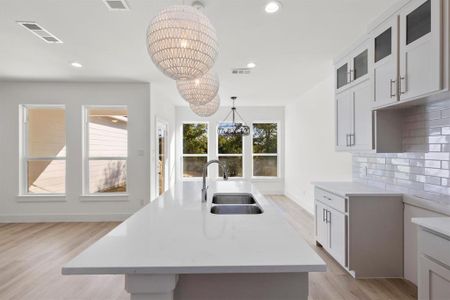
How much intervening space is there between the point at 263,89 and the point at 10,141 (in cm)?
515

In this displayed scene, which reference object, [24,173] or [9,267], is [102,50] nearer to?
[9,267]

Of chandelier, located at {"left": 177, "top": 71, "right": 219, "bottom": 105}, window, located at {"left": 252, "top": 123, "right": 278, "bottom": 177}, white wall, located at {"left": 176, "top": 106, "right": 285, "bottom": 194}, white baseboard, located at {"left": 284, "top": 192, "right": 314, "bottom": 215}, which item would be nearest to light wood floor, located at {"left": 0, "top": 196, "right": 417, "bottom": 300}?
white baseboard, located at {"left": 284, "top": 192, "right": 314, "bottom": 215}

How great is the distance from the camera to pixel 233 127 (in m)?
6.38

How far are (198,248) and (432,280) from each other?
157 centimetres

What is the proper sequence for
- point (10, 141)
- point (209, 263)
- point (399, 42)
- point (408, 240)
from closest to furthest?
point (209, 263) < point (399, 42) < point (408, 240) < point (10, 141)

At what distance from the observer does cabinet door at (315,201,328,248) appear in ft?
10.4

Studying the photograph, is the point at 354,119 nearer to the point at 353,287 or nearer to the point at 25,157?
the point at 353,287

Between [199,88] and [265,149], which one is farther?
[265,149]

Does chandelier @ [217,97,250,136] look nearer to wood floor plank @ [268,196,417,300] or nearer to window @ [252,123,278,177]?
window @ [252,123,278,177]

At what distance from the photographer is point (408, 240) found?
2525mm

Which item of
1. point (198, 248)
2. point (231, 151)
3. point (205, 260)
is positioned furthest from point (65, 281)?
point (231, 151)

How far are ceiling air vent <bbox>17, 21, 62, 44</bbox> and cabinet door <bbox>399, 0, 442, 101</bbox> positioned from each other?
11.8 ft

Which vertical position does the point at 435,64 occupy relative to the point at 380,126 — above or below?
above

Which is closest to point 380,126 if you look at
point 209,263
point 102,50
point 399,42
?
point 399,42
